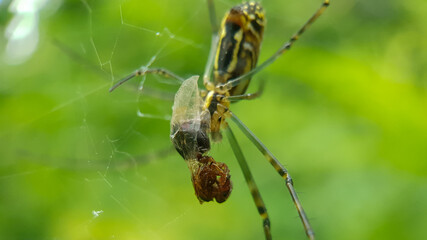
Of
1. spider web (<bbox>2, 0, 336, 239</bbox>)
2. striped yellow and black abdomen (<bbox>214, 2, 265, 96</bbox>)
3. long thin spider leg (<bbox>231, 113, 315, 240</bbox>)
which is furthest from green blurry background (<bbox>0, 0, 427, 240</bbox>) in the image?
long thin spider leg (<bbox>231, 113, 315, 240</bbox>)

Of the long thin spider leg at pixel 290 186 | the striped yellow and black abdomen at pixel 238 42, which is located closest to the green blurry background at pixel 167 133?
the striped yellow and black abdomen at pixel 238 42

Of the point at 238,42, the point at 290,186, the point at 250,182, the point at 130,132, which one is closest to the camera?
the point at 290,186

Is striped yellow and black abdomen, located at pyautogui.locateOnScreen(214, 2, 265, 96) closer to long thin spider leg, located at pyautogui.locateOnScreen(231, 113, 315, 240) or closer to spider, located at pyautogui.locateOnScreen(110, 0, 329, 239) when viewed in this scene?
spider, located at pyautogui.locateOnScreen(110, 0, 329, 239)

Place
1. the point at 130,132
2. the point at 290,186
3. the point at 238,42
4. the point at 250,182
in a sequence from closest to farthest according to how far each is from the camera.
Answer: the point at 290,186, the point at 238,42, the point at 250,182, the point at 130,132

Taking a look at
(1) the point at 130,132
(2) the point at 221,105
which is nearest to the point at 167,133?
(1) the point at 130,132

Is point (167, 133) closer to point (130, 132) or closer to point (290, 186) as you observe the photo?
point (130, 132)

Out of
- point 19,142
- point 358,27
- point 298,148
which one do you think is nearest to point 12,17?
point 19,142
